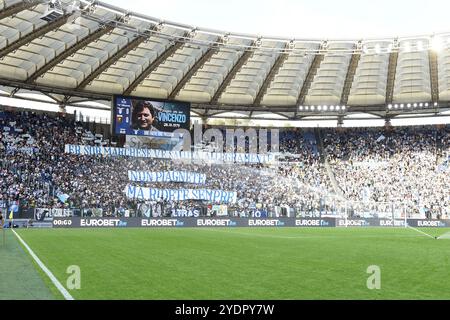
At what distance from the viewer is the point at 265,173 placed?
54812 millimetres

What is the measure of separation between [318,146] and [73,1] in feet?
114

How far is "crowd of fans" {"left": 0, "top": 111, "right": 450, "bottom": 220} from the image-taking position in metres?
44.0

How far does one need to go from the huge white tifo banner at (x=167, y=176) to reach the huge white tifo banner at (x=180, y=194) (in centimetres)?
153

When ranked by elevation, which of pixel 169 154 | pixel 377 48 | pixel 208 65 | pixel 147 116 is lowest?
pixel 169 154

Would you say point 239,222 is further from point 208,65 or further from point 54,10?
point 54,10

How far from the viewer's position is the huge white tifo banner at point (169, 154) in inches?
1976

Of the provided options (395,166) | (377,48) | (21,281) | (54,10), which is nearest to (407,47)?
(377,48)

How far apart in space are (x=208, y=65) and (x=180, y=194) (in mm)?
12759

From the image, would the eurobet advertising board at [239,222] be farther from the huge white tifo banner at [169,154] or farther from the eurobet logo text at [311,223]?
the huge white tifo banner at [169,154]

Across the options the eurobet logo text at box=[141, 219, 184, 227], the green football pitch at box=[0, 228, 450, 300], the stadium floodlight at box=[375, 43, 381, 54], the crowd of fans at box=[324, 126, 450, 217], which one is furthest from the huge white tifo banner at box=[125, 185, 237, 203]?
the green football pitch at box=[0, 228, 450, 300]

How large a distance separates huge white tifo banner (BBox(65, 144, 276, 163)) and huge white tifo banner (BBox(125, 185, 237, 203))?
4664 millimetres

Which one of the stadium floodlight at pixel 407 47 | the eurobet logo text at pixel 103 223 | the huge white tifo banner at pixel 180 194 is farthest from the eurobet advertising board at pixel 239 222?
the stadium floodlight at pixel 407 47
